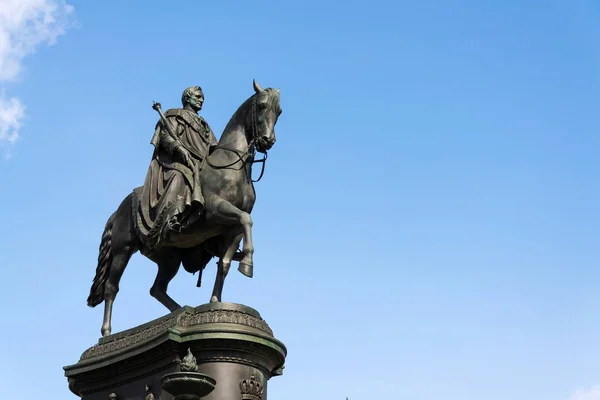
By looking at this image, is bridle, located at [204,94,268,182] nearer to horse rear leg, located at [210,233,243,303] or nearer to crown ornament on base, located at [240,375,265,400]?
horse rear leg, located at [210,233,243,303]

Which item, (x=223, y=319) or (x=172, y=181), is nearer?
(x=223, y=319)

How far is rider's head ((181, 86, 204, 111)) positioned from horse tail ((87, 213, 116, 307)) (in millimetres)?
2805

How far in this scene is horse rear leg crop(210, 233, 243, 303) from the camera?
1862cm

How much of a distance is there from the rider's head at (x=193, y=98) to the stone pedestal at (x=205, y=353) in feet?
16.3

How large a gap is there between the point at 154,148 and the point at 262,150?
7.94 feet

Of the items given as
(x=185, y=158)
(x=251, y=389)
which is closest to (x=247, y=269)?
(x=251, y=389)

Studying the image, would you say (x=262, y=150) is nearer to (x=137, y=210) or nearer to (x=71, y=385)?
(x=137, y=210)

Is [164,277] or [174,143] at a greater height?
[174,143]

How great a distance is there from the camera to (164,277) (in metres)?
20.6

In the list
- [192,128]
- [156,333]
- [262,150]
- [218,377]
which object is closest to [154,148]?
[192,128]

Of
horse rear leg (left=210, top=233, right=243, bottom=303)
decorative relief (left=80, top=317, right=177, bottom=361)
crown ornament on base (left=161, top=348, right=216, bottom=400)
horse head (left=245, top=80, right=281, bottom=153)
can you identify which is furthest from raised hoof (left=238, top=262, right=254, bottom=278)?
horse head (left=245, top=80, right=281, bottom=153)

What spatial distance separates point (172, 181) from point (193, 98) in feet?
8.36

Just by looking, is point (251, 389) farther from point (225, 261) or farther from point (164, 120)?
point (164, 120)

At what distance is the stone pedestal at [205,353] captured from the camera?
17.4m
